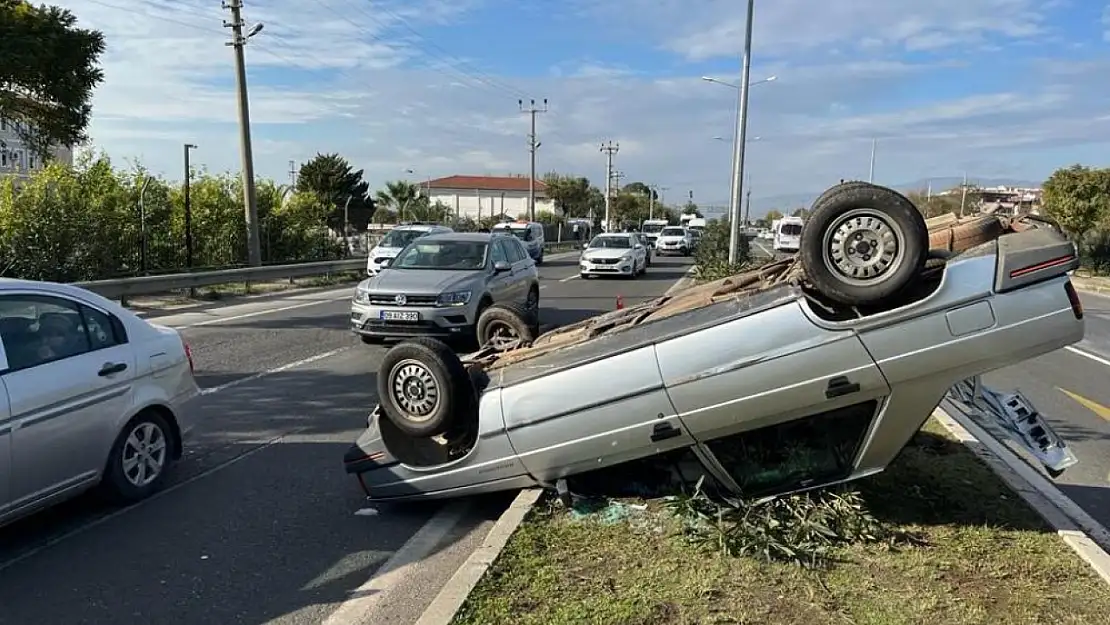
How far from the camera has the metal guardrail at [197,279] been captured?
1545cm

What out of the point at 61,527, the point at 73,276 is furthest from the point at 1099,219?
the point at 61,527

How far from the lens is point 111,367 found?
5.28m

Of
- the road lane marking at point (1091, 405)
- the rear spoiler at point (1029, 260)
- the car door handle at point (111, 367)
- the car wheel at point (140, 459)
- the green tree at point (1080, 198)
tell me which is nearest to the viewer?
the rear spoiler at point (1029, 260)

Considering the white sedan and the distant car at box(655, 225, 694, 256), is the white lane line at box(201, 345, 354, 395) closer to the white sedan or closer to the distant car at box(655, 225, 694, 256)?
the white sedan

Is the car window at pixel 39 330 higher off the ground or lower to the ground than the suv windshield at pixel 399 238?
higher

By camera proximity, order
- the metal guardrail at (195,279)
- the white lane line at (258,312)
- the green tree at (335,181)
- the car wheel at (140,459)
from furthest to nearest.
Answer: the green tree at (335,181), the metal guardrail at (195,279), the white lane line at (258,312), the car wheel at (140,459)

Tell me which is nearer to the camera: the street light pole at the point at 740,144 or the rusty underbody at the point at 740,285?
the rusty underbody at the point at 740,285

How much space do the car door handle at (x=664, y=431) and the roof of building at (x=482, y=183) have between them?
124 m

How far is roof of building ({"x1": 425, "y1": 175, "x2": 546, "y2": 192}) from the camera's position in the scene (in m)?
130

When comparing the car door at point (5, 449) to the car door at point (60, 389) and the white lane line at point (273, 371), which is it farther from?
the white lane line at point (273, 371)

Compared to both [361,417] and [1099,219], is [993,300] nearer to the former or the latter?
[361,417]

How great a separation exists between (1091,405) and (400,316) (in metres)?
8.08

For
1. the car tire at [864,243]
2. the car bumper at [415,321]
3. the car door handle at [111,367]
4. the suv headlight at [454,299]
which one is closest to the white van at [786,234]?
the suv headlight at [454,299]

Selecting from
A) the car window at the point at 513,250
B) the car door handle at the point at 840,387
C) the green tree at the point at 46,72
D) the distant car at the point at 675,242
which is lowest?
the distant car at the point at 675,242
